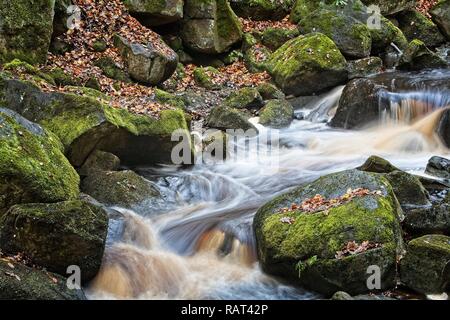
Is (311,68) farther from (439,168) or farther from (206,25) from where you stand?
(439,168)

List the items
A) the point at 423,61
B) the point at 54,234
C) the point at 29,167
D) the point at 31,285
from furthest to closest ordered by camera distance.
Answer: the point at 423,61 < the point at 29,167 < the point at 54,234 < the point at 31,285

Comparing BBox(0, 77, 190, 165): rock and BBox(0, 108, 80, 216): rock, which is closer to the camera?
BBox(0, 108, 80, 216): rock

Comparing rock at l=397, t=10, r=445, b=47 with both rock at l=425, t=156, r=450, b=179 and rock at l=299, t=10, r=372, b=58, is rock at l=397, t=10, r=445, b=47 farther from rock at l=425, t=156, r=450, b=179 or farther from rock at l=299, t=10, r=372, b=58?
rock at l=425, t=156, r=450, b=179

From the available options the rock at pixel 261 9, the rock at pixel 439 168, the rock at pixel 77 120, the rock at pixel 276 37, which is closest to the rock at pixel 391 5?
the rock at pixel 261 9

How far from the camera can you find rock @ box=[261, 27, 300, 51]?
16828 mm

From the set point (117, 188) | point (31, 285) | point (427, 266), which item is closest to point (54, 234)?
point (31, 285)

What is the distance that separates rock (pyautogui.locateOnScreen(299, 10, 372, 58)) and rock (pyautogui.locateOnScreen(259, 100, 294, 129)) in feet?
11.4

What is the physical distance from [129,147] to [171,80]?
201 inches

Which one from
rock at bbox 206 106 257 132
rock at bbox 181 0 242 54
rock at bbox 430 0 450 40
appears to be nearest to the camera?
rock at bbox 206 106 257 132

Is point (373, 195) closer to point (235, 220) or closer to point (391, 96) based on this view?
point (235, 220)

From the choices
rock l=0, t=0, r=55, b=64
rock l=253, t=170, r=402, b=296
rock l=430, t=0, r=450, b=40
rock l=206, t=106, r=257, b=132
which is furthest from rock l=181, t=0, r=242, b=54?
rock l=253, t=170, r=402, b=296

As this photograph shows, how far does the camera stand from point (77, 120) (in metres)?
8.38

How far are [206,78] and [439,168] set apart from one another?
24.3ft

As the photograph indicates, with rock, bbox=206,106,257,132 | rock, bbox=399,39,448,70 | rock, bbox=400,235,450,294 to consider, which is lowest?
rock, bbox=400,235,450,294
